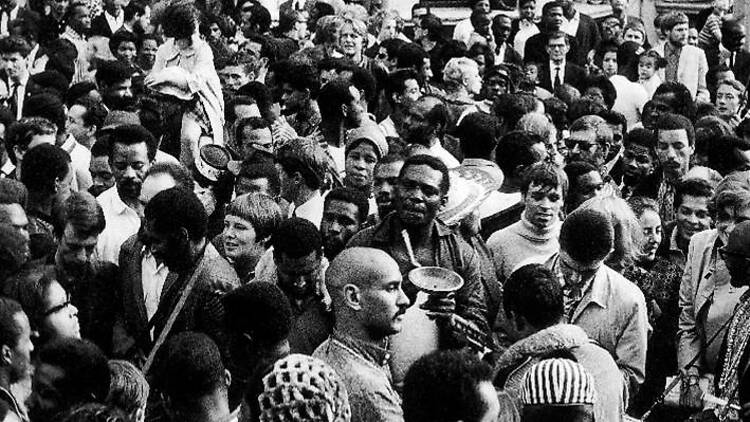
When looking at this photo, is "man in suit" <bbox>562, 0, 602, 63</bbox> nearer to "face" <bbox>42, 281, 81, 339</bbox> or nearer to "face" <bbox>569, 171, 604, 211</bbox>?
"face" <bbox>569, 171, 604, 211</bbox>

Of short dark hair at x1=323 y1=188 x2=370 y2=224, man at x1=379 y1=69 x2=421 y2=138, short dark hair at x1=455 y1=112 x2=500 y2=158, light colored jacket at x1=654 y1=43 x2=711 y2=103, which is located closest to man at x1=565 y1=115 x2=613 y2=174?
short dark hair at x1=455 y1=112 x2=500 y2=158

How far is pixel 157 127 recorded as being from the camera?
10969mm

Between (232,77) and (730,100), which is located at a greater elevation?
(232,77)

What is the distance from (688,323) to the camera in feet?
28.0

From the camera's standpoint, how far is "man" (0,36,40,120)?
13.2 m

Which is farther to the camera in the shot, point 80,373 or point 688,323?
point 688,323

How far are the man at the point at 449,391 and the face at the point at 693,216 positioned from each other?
485 cm

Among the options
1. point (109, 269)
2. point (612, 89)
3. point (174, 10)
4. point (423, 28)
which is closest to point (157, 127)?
point (174, 10)

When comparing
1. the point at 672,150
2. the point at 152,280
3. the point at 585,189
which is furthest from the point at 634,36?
the point at 152,280

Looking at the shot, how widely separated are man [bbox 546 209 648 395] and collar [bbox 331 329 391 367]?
4.76ft

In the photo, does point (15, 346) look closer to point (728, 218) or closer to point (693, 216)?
point (728, 218)

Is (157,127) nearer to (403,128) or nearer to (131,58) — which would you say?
(403,128)

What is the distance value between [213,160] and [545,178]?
2368mm

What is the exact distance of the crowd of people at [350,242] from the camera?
5.84 m
